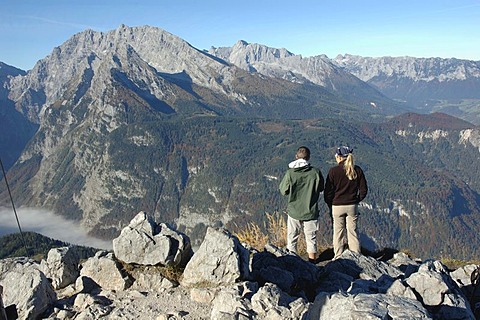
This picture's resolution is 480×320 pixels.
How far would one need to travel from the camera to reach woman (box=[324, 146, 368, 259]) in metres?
12.8

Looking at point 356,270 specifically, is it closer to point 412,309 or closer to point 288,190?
point 288,190

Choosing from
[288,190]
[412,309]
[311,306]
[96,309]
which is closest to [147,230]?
[96,309]

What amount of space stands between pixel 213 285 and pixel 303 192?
4.42 m

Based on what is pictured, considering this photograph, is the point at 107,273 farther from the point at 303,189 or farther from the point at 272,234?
the point at 272,234

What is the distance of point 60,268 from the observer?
452 inches

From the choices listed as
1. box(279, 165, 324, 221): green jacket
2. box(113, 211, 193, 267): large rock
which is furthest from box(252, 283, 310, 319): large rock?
box(279, 165, 324, 221): green jacket

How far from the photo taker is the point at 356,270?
11.4 metres

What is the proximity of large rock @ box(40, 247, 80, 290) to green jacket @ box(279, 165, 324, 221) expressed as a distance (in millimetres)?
6510

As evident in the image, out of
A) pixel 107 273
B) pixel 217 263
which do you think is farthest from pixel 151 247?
pixel 217 263

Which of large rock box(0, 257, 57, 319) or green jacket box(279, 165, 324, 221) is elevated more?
green jacket box(279, 165, 324, 221)

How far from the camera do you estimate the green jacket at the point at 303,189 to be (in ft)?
41.3

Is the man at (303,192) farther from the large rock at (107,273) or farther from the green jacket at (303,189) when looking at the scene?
the large rock at (107,273)

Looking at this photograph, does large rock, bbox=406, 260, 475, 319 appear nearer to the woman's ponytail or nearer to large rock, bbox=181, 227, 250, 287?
the woman's ponytail

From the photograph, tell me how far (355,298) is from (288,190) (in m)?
5.87
